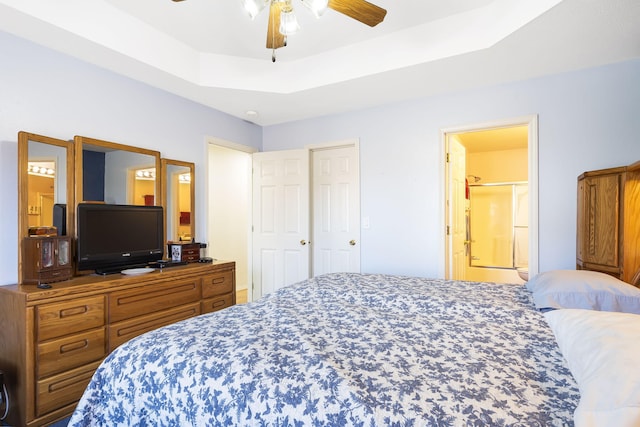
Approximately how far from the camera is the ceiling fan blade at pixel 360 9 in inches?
A: 66.3

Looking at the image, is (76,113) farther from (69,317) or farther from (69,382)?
(69,382)

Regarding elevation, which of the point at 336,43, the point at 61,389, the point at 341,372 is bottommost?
the point at 61,389

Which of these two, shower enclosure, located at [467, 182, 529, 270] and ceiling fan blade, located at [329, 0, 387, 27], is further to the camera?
shower enclosure, located at [467, 182, 529, 270]

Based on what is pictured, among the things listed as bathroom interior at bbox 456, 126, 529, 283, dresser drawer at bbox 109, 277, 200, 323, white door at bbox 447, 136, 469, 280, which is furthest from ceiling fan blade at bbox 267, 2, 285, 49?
bathroom interior at bbox 456, 126, 529, 283

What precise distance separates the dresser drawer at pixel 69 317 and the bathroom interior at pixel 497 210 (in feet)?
14.7

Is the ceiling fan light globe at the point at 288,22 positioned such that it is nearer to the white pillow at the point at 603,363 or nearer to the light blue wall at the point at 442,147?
the white pillow at the point at 603,363

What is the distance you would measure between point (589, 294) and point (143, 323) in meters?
2.71

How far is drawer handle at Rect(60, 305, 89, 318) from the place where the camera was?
200 cm

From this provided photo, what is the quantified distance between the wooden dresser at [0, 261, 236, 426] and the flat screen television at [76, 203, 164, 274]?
180 mm

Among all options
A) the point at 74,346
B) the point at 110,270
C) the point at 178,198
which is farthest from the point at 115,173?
the point at 74,346

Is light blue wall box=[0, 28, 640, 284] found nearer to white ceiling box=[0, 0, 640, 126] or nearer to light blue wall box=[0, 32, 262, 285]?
light blue wall box=[0, 32, 262, 285]

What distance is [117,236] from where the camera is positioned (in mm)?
2619

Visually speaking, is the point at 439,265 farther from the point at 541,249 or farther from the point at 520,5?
the point at 520,5

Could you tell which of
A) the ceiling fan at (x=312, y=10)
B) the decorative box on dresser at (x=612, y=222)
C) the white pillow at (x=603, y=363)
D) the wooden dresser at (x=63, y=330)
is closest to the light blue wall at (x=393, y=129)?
the decorative box on dresser at (x=612, y=222)
